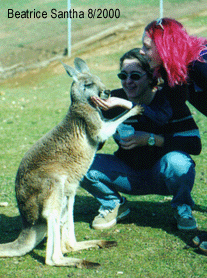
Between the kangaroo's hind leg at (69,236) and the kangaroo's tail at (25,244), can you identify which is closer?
the kangaroo's tail at (25,244)

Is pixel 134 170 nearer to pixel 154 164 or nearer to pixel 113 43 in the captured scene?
pixel 154 164

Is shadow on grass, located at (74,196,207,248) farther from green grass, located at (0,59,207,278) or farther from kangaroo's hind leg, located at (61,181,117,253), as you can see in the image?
kangaroo's hind leg, located at (61,181,117,253)

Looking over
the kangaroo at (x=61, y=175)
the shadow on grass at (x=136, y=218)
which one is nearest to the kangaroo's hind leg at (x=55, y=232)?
the kangaroo at (x=61, y=175)

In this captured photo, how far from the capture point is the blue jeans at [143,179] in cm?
289

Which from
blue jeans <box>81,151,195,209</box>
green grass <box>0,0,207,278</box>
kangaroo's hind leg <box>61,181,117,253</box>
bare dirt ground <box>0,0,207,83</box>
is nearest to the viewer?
green grass <box>0,0,207,278</box>

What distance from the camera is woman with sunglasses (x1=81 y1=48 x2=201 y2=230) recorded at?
115 inches

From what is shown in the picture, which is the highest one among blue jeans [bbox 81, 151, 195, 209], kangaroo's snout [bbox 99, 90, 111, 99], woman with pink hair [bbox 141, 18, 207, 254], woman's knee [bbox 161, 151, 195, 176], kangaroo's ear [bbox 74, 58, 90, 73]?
woman with pink hair [bbox 141, 18, 207, 254]

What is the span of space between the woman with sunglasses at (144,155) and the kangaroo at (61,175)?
0.13 meters

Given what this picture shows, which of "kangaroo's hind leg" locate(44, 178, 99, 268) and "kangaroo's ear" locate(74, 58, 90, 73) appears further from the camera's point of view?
"kangaroo's ear" locate(74, 58, 90, 73)

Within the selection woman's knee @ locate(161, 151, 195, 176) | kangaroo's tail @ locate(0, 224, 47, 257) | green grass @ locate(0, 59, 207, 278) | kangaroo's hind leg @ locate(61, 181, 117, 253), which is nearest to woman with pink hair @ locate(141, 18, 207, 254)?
green grass @ locate(0, 59, 207, 278)

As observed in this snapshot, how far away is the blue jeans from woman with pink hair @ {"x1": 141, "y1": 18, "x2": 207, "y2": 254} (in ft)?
1.23

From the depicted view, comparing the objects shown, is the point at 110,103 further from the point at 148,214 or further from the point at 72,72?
the point at 148,214

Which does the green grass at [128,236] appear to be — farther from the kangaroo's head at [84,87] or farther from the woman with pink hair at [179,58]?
the kangaroo's head at [84,87]

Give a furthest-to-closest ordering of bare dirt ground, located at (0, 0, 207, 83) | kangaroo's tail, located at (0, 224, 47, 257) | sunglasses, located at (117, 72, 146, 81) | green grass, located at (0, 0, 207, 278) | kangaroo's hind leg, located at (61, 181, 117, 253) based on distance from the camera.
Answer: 1. bare dirt ground, located at (0, 0, 207, 83)
2. sunglasses, located at (117, 72, 146, 81)
3. kangaroo's hind leg, located at (61, 181, 117, 253)
4. kangaroo's tail, located at (0, 224, 47, 257)
5. green grass, located at (0, 0, 207, 278)
